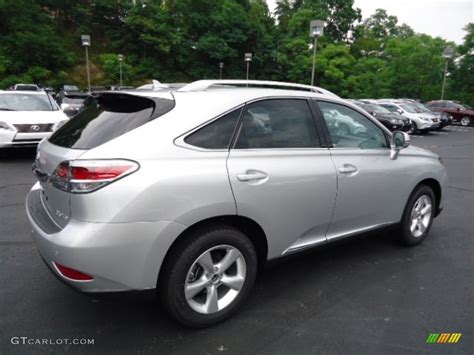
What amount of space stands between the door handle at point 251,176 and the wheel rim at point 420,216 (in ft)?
7.19

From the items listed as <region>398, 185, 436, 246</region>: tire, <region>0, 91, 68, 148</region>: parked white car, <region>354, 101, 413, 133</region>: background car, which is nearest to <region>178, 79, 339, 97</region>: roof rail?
<region>398, 185, 436, 246</region>: tire

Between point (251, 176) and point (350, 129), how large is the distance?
1400 mm

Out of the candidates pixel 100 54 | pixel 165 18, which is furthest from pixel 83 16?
pixel 165 18

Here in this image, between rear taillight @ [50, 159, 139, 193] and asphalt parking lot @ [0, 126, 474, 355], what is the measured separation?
674 mm

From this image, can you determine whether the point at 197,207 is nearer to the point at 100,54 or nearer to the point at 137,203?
the point at 137,203

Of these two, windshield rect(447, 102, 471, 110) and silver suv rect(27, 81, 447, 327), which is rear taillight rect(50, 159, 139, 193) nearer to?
silver suv rect(27, 81, 447, 327)

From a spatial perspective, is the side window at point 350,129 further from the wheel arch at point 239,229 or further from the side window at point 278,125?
the wheel arch at point 239,229

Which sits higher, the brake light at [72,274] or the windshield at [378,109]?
the windshield at [378,109]

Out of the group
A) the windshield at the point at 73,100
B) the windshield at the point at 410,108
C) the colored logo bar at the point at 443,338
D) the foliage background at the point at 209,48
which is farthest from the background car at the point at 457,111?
the colored logo bar at the point at 443,338

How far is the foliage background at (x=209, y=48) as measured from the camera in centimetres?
3319

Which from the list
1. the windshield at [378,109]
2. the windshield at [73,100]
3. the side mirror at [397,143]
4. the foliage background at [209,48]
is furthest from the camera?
the foliage background at [209,48]

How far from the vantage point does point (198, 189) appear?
2283 mm

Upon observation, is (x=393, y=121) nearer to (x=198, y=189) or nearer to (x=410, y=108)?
(x=410, y=108)

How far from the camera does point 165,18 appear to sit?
4675cm
